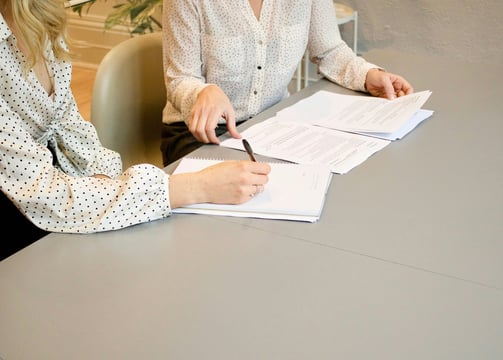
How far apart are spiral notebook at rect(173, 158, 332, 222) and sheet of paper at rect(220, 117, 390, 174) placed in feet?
0.18

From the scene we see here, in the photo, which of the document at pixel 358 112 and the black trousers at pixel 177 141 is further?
the black trousers at pixel 177 141

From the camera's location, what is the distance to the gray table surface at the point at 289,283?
0.76m

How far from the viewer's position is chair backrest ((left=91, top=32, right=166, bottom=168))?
158 centimetres

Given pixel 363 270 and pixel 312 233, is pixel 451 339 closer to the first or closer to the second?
pixel 363 270

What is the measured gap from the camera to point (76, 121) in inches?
51.8

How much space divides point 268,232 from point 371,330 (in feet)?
0.90

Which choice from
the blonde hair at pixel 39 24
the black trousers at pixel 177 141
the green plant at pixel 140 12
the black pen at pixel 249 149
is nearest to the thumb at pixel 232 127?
the black pen at pixel 249 149

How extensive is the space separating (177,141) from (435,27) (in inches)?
72.7

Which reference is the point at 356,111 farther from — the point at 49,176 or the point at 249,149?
the point at 49,176

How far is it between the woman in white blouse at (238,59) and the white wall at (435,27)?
141 cm

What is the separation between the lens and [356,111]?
1.49m

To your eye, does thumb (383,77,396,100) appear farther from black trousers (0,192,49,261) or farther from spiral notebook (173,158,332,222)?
black trousers (0,192,49,261)

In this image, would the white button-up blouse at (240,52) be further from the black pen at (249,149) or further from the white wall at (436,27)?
the white wall at (436,27)

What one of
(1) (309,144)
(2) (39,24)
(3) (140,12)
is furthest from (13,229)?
(3) (140,12)
